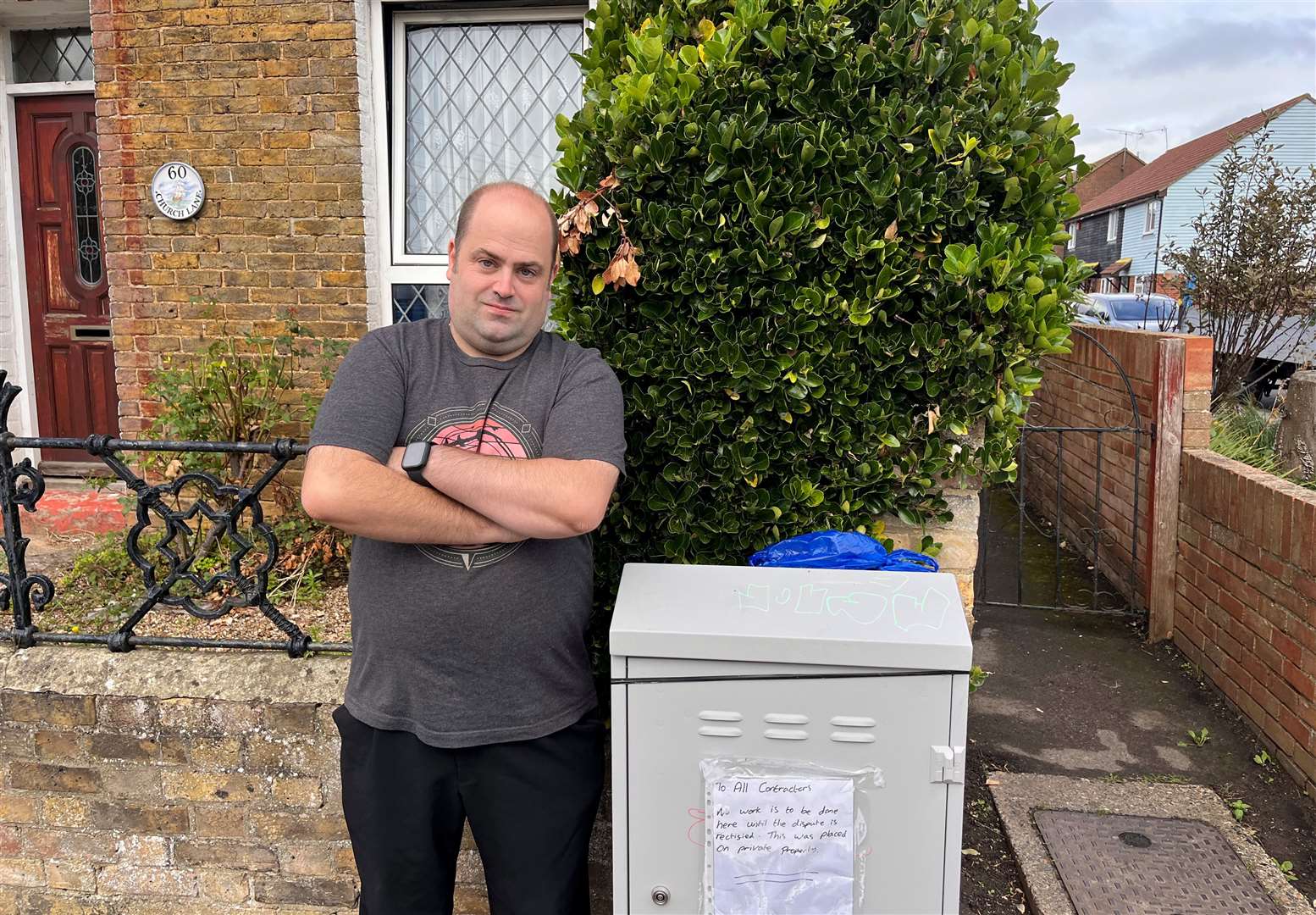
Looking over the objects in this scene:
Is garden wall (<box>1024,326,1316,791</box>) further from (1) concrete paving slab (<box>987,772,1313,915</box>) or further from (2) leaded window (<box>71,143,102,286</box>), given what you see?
(2) leaded window (<box>71,143,102,286</box>)

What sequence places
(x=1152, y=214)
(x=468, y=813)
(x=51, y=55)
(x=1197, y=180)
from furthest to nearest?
(x=1152, y=214)
(x=1197, y=180)
(x=51, y=55)
(x=468, y=813)

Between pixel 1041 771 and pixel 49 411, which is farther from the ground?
pixel 49 411

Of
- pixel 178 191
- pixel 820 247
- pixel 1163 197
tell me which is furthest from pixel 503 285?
pixel 1163 197

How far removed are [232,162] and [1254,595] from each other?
210 inches

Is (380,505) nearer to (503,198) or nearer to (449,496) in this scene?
(449,496)

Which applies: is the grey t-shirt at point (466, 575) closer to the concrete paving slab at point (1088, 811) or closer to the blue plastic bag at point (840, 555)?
the blue plastic bag at point (840, 555)

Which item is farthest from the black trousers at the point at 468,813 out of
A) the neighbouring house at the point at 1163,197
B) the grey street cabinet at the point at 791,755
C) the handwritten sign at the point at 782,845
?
the neighbouring house at the point at 1163,197

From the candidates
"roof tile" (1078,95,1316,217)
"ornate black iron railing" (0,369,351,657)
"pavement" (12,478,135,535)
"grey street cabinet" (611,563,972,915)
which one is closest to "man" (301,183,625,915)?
"grey street cabinet" (611,563,972,915)

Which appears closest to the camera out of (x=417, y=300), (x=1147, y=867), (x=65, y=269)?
(x=1147, y=867)

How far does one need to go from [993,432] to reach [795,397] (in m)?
0.56

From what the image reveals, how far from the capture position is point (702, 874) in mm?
2016

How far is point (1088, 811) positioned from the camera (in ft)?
11.4

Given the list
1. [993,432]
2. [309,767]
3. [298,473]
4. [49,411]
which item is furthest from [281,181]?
[993,432]

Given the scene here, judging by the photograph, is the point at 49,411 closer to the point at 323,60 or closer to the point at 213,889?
the point at 323,60
